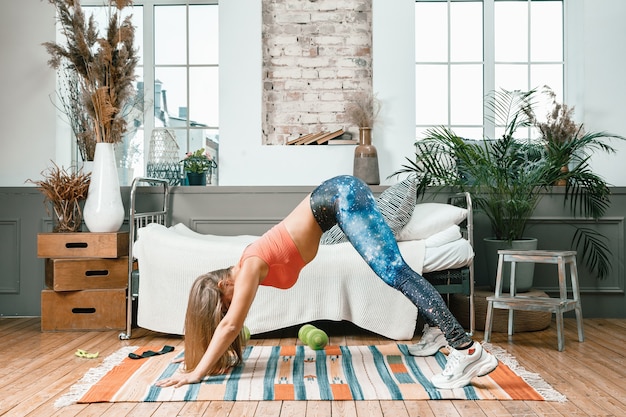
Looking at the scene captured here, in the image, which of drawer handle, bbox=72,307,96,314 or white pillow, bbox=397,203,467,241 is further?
drawer handle, bbox=72,307,96,314

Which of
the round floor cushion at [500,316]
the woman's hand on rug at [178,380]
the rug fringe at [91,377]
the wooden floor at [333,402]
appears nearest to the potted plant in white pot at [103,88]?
the wooden floor at [333,402]

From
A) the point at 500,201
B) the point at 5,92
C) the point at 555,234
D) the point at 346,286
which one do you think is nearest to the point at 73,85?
the point at 5,92

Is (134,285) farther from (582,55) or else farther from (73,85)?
(582,55)

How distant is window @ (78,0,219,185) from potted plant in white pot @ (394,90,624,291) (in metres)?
1.74

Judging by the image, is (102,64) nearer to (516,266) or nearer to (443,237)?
(443,237)

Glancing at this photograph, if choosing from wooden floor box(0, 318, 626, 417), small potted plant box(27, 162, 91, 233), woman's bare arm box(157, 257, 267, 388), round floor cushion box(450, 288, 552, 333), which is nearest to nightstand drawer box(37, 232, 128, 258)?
small potted plant box(27, 162, 91, 233)

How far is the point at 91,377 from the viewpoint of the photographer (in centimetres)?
277

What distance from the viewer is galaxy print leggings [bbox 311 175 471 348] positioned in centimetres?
247

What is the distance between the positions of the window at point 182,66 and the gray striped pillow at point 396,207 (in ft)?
5.92

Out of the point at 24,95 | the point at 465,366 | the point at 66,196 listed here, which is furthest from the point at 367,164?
the point at 24,95

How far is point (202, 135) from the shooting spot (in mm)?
5184

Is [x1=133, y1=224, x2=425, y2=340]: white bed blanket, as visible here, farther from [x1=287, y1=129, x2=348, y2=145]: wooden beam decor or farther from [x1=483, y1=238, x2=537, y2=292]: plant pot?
[x1=287, y1=129, x2=348, y2=145]: wooden beam decor

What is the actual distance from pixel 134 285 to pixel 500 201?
2276 millimetres

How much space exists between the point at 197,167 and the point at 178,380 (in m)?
2.26
